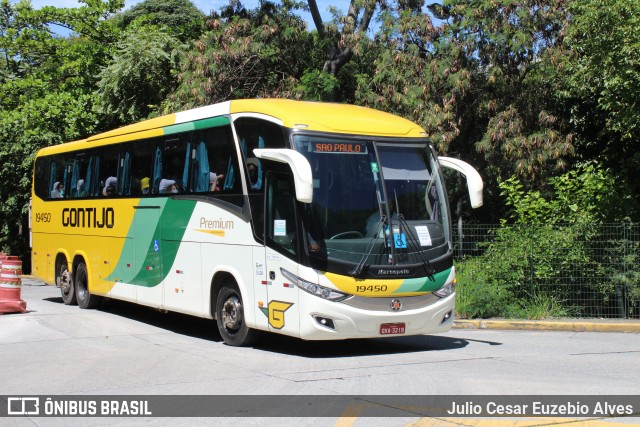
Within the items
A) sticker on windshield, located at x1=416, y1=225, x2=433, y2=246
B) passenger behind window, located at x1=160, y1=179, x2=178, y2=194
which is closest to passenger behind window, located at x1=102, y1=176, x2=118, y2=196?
passenger behind window, located at x1=160, y1=179, x2=178, y2=194

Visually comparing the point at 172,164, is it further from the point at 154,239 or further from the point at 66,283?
the point at 66,283

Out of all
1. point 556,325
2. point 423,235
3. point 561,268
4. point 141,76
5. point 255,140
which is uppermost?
point 141,76

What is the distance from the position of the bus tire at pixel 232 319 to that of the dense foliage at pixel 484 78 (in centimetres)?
641

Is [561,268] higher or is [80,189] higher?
[80,189]

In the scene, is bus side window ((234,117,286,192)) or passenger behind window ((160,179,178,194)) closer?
bus side window ((234,117,286,192))

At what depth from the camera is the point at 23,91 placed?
33625 mm

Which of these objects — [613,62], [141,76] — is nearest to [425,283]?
[613,62]

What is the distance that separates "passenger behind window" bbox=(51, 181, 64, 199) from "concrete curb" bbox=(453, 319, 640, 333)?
9.58 metres

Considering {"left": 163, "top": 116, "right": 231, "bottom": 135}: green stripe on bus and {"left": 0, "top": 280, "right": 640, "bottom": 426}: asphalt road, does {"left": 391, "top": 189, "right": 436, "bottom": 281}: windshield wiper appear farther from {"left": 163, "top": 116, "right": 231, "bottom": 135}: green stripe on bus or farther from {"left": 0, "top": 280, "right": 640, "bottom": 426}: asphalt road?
{"left": 163, "top": 116, "right": 231, "bottom": 135}: green stripe on bus

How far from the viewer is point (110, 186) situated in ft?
54.3

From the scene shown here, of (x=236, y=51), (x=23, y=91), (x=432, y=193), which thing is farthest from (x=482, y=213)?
(x=23, y=91)

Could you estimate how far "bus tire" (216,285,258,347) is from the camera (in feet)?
40.1

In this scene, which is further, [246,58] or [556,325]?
[246,58]

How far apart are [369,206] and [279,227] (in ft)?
4.20
